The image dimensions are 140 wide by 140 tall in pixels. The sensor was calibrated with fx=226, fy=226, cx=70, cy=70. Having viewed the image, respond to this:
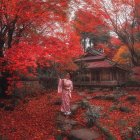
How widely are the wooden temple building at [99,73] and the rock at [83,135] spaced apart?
21.4 m

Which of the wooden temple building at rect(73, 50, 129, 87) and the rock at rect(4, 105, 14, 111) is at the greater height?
the wooden temple building at rect(73, 50, 129, 87)

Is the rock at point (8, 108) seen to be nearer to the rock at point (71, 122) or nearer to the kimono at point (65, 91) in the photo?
the kimono at point (65, 91)

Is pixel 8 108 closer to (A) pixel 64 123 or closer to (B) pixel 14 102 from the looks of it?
(B) pixel 14 102

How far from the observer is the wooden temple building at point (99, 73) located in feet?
106

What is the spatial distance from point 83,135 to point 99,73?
23.7 meters

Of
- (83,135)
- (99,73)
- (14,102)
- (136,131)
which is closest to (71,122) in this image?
(83,135)

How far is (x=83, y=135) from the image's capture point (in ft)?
33.7

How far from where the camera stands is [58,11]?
582 inches

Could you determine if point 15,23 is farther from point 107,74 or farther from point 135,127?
point 107,74

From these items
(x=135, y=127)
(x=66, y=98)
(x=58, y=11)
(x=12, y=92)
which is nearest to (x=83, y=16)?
(x=58, y=11)

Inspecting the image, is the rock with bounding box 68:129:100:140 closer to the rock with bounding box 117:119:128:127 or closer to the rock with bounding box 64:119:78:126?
the rock with bounding box 64:119:78:126

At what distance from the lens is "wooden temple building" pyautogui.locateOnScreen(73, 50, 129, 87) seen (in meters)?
32.3

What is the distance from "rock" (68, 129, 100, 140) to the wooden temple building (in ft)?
70.2

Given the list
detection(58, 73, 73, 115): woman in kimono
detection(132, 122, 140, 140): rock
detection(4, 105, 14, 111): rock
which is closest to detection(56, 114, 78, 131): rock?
detection(58, 73, 73, 115): woman in kimono
